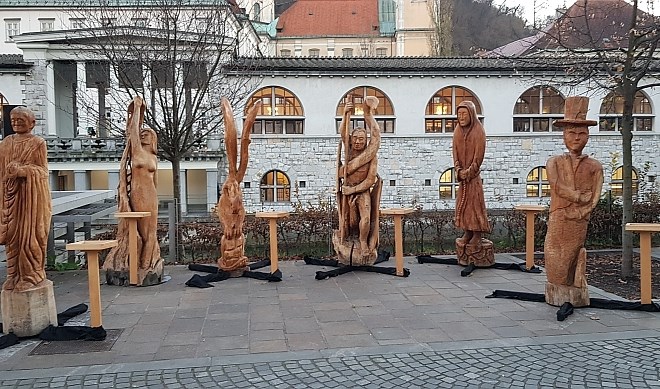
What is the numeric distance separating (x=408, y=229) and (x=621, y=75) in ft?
20.0

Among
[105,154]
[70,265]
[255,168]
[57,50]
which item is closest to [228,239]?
[70,265]

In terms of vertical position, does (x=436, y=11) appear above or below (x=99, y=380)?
above

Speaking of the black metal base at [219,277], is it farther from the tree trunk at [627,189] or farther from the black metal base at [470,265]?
the tree trunk at [627,189]

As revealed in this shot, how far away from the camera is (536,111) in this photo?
23.7 meters

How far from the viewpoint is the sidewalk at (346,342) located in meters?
4.81

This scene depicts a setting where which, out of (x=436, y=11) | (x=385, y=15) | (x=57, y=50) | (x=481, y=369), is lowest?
(x=481, y=369)

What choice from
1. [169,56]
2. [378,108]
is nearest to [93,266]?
[169,56]

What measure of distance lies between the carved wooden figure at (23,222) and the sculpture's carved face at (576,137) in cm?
617

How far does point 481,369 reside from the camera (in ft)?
16.3

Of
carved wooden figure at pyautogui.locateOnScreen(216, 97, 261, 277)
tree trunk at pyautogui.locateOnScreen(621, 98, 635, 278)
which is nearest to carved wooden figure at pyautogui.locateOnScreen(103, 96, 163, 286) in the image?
carved wooden figure at pyautogui.locateOnScreen(216, 97, 261, 277)

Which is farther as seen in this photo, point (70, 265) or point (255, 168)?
point (255, 168)

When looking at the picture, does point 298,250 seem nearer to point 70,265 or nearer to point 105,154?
point 70,265

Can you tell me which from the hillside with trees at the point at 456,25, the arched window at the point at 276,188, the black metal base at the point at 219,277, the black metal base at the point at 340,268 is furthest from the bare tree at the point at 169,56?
the hillside with trees at the point at 456,25

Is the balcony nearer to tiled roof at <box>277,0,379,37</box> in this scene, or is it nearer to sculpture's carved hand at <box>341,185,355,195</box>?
sculpture's carved hand at <box>341,185,355,195</box>
